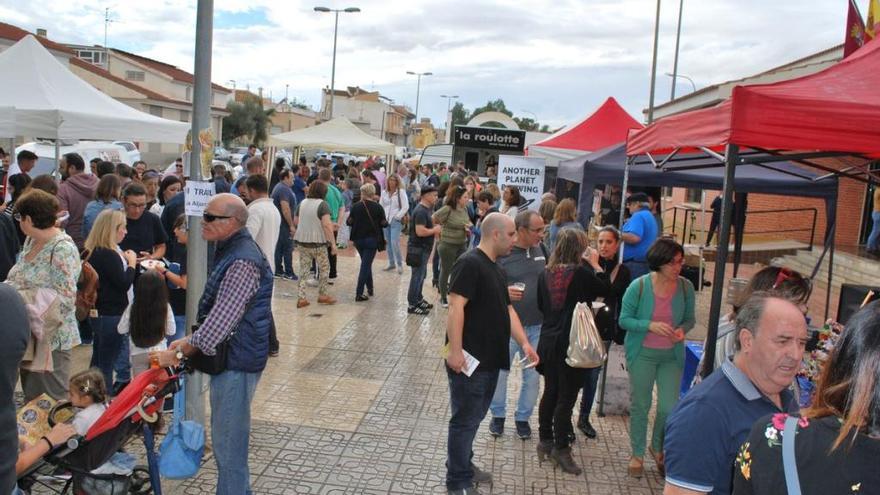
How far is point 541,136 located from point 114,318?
23.4 m

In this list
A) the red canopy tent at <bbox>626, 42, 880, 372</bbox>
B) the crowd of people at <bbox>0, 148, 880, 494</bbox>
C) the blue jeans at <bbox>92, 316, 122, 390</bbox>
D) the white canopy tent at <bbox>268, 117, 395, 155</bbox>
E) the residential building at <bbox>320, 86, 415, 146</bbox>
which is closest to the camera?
the crowd of people at <bbox>0, 148, 880, 494</bbox>

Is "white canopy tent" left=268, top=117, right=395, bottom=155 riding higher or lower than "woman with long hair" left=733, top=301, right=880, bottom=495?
higher

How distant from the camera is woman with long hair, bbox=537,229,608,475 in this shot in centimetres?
522

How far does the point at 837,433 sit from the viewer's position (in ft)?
5.44

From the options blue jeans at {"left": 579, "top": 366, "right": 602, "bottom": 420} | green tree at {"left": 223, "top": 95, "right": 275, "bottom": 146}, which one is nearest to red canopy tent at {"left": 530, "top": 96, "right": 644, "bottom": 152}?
blue jeans at {"left": 579, "top": 366, "right": 602, "bottom": 420}

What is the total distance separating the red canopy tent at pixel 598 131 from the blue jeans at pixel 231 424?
10099 mm

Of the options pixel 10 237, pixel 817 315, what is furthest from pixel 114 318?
pixel 817 315

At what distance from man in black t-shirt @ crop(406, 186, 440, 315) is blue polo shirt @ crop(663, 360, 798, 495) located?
7.75 meters

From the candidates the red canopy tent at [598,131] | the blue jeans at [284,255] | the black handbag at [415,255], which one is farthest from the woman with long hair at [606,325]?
the red canopy tent at [598,131]

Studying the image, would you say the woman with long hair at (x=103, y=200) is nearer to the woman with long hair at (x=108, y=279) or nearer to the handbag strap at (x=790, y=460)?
the woman with long hair at (x=108, y=279)

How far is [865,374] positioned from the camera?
168 cm

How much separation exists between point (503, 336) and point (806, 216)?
1723cm

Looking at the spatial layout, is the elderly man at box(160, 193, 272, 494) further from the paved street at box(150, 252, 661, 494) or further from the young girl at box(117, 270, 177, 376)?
the young girl at box(117, 270, 177, 376)

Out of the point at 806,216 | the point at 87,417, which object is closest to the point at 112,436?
the point at 87,417
